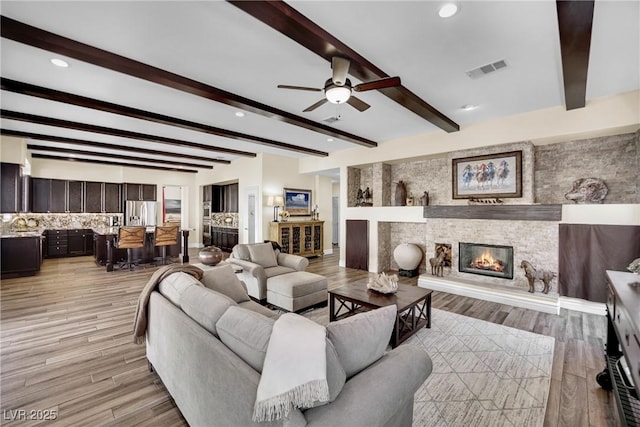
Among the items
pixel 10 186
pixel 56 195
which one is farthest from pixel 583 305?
pixel 56 195

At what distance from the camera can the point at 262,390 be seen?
1.08 metres

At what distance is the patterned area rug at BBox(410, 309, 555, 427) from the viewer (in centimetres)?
196

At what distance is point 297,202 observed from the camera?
27.7 feet

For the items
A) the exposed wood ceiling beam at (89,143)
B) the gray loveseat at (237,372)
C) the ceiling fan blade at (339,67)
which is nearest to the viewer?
the gray loveseat at (237,372)

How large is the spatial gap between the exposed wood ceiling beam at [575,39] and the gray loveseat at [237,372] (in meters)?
2.57

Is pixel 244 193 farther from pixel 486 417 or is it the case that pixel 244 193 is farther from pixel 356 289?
pixel 486 417

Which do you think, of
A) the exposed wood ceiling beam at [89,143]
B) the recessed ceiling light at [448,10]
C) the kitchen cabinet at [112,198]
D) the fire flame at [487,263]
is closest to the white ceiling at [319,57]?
the recessed ceiling light at [448,10]

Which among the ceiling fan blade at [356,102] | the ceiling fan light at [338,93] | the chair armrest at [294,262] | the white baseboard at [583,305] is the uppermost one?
the ceiling fan blade at [356,102]

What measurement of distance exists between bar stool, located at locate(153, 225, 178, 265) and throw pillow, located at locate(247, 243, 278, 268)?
3.91 meters

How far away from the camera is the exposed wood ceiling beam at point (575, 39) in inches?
78.2

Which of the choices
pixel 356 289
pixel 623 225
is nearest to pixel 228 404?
pixel 356 289

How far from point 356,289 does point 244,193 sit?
576cm

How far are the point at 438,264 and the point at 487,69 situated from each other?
134 inches

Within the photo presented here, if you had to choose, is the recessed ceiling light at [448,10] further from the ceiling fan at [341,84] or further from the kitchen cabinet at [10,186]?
the kitchen cabinet at [10,186]
